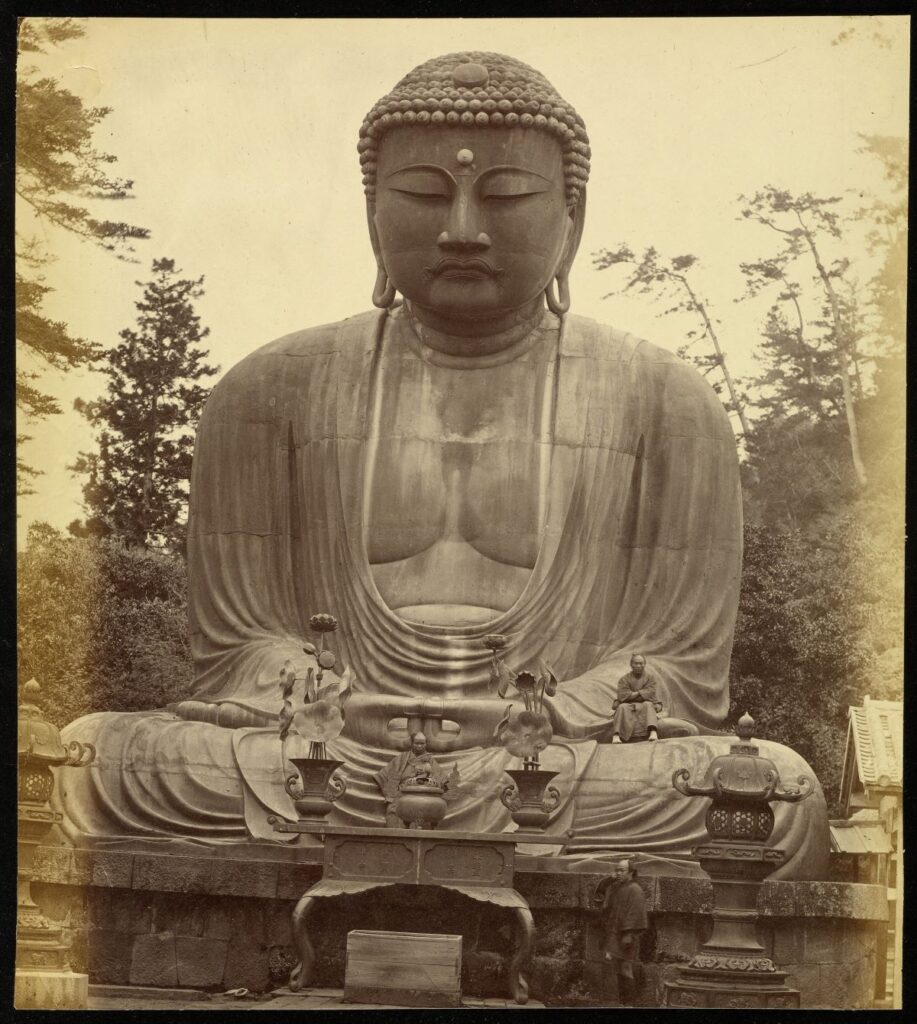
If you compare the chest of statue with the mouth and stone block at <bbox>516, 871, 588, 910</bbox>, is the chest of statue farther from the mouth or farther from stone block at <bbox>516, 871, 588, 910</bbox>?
stone block at <bbox>516, 871, 588, 910</bbox>

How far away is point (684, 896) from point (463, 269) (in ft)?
12.7

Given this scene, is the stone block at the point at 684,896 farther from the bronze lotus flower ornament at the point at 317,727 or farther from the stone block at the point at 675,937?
the bronze lotus flower ornament at the point at 317,727

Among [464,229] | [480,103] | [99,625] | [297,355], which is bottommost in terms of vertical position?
[99,625]

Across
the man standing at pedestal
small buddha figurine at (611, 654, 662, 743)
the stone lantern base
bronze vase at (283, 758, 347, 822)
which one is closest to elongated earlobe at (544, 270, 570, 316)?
small buddha figurine at (611, 654, 662, 743)

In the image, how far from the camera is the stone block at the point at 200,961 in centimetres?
1311

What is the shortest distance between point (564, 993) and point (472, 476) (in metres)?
3.30

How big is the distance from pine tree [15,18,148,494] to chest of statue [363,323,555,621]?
9.76ft

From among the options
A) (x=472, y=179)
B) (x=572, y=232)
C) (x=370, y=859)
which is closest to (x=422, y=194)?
(x=472, y=179)

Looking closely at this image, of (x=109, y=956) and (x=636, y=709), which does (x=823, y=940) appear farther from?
(x=109, y=956)

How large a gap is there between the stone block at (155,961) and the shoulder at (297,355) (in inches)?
148

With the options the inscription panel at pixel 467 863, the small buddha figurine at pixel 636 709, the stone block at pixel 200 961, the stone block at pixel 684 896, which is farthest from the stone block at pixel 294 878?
the small buddha figurine at pixel 636 709

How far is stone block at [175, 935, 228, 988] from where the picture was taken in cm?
1311

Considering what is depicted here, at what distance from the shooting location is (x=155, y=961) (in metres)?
13.2
